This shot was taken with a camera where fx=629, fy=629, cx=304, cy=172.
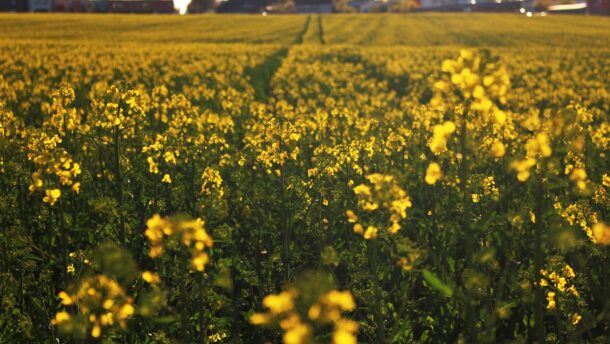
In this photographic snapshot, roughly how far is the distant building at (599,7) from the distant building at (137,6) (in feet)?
181

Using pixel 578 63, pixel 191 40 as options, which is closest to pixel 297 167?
pixel 578 63

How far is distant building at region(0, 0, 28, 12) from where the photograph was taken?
81.6 m

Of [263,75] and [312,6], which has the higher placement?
[312,6]

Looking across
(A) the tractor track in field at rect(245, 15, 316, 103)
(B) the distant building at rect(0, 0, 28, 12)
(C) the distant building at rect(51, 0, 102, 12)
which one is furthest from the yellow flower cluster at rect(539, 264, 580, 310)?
(B) the distant building at rect(0, 0, 28, 12)

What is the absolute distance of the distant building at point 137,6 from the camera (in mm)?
78188

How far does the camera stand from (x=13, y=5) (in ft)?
270

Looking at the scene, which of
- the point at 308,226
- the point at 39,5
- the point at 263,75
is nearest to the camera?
the point at 308,226

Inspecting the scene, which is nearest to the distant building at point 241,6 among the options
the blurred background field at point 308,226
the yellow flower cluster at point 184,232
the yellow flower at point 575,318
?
the blurred background field at point 308,226

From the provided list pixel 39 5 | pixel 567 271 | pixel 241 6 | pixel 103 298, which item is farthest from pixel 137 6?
pixel 103 298

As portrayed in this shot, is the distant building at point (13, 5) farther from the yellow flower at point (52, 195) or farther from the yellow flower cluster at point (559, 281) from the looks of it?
→ the yellow flower cluster at point (559, 281)

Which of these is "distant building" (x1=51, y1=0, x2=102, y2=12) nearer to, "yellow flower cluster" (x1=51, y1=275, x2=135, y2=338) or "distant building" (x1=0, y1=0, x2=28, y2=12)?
"distant building" (x1=0, y1=0, x2=28, y2=12)

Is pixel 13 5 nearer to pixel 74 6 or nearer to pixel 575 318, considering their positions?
pixel 74 6

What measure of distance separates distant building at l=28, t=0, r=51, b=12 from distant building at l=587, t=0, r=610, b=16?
72.9 metres

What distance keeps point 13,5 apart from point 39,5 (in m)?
3.19
